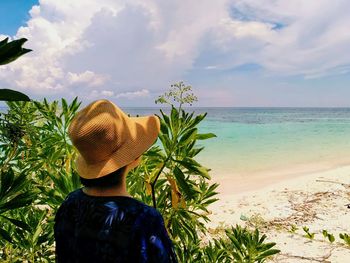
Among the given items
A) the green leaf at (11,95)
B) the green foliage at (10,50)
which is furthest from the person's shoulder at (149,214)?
the green foliage at (10,50)

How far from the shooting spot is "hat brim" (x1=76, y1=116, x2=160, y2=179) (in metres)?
1.25

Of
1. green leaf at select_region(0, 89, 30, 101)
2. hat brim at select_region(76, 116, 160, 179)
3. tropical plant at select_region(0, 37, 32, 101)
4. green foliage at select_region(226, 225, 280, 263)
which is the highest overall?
tropical plant at select_region(0, 37, 32, 101)

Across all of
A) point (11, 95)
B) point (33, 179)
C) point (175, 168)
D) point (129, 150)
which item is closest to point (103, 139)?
point (129, 150)

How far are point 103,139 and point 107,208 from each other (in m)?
0.25

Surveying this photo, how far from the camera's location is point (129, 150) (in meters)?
1.31

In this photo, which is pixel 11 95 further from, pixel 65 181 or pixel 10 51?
pixel 65 181

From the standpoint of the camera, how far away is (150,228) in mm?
1151

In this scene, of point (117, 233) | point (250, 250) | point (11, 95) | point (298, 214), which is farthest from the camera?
point (298, 214)

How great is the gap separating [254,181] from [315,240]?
7.21 m

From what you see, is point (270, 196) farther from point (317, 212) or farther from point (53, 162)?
point (53, 162)

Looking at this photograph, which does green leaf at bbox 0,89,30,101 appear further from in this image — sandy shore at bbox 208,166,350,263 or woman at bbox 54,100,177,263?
sandy shore at bbox 208,166,350,263

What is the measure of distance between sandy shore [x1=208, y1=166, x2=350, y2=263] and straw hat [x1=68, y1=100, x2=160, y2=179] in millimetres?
2537

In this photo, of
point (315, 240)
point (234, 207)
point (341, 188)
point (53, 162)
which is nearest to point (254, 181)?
point (341, 188)

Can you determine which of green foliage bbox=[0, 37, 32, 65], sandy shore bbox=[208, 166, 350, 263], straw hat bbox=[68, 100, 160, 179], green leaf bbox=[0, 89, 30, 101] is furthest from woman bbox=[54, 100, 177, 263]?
sandy shore bbox=[208, 166, 350, 263]
